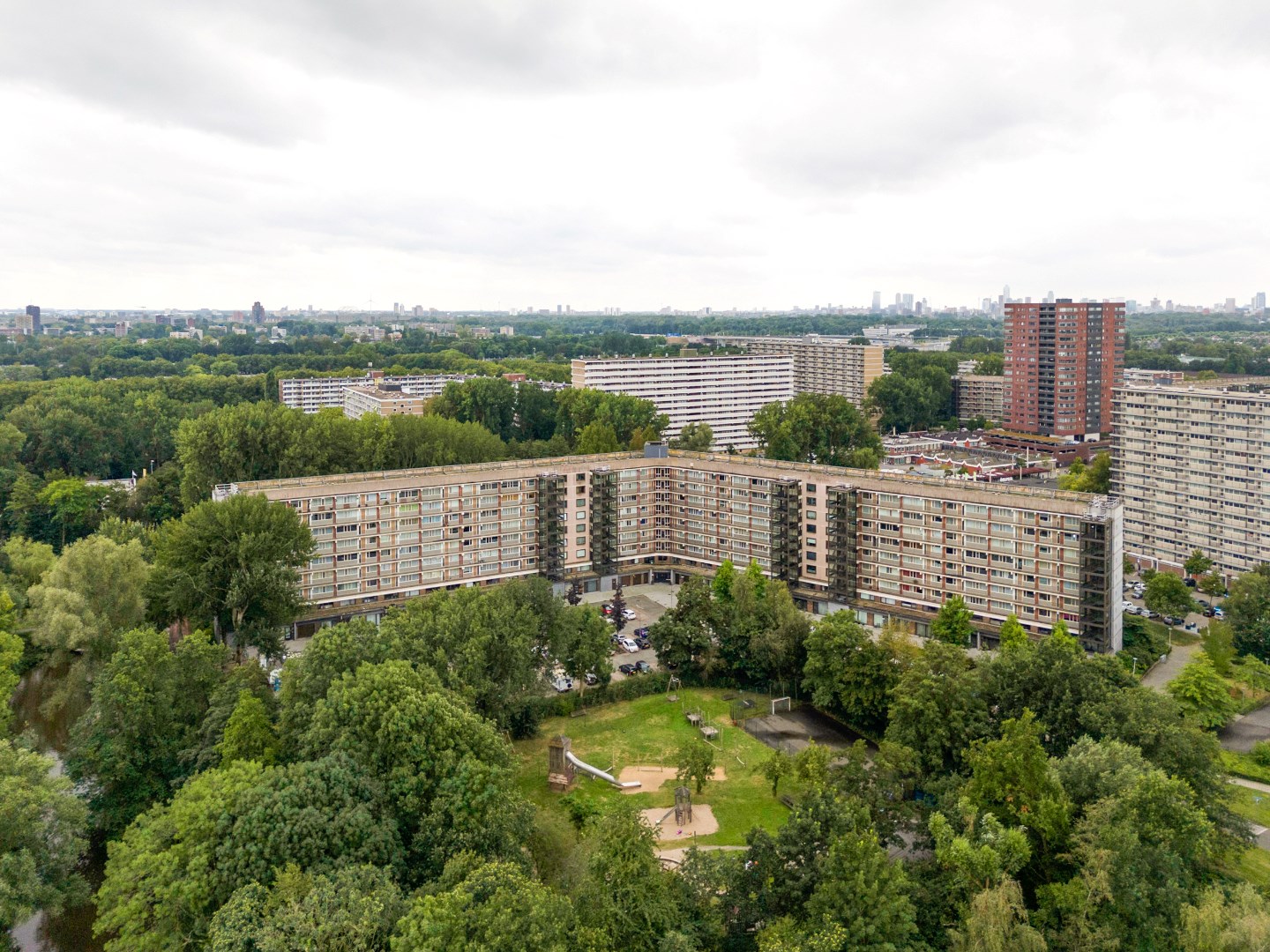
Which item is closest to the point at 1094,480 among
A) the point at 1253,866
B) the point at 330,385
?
the point at 1253,866

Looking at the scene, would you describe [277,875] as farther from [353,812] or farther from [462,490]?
[462,490]

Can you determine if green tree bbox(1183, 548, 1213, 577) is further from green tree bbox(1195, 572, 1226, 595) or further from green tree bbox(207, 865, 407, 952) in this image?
green tree bbox(207, 865, 407, 952)

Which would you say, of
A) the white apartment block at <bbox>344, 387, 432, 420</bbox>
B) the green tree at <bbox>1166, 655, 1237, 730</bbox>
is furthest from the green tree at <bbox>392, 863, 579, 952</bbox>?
the white apartment block at <bbox>344, 387, 432, 420</bbox>

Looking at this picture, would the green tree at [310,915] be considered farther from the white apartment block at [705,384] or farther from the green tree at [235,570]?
the white apartment block at [705,384]

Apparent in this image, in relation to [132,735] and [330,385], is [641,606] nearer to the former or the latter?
[132,735]

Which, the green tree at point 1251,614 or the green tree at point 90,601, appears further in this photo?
the green tree at point 1251,614

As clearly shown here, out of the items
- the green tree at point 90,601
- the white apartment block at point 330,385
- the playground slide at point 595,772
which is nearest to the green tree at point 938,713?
the playground slide at point 595,772

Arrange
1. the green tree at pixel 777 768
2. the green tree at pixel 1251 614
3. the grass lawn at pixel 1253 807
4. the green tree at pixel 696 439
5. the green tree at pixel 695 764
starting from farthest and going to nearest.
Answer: the green tree at pixel 696 439
the green tree at pixel 1251 614
the green tree at pixel 695 764
the green tree at pixel 777 768
the grass lawn at pixel 1253 807
